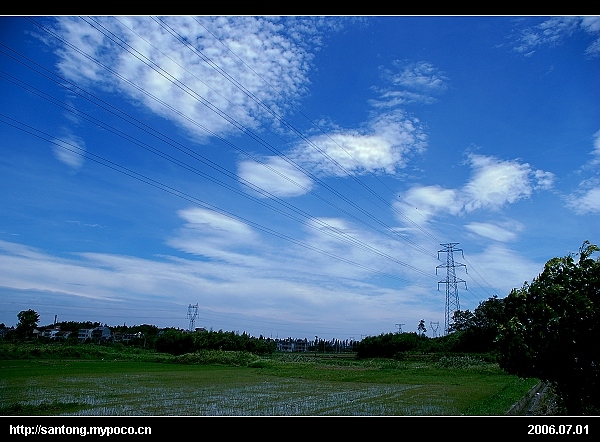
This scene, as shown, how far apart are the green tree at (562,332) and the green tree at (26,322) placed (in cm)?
5215

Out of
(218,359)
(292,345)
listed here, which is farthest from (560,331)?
(292,345)

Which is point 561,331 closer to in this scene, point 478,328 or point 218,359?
point 218,359

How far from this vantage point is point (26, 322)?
4844cm

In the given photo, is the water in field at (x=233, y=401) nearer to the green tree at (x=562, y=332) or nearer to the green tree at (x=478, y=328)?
the green tree at (x=562, y=332)

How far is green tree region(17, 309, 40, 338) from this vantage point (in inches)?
A: 1877

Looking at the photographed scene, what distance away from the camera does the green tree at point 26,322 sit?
47688mm

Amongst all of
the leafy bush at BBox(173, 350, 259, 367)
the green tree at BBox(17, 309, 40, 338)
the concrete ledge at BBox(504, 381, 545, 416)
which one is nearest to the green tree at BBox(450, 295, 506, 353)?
the concrete ledge at BBox(504, 381, 545, 416)
